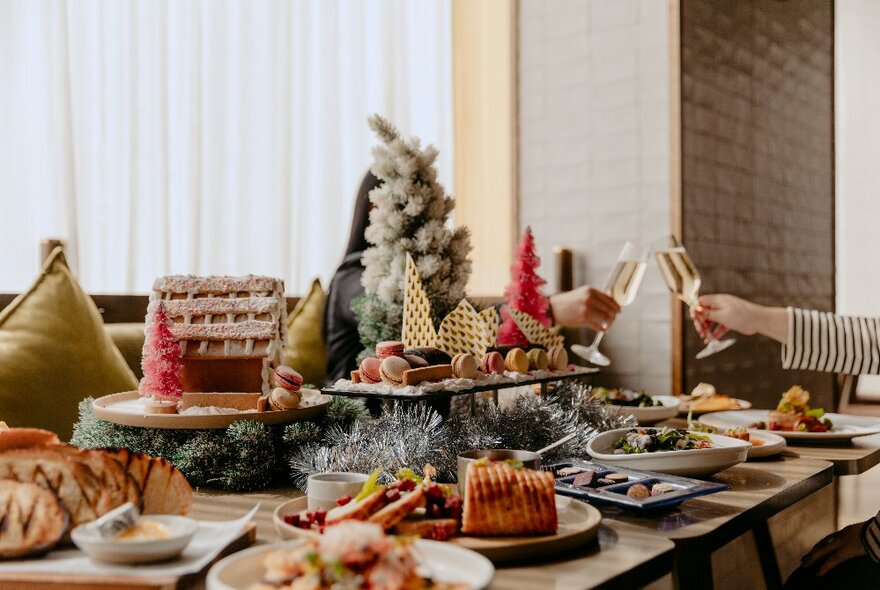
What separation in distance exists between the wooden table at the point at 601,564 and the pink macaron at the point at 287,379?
283 mm

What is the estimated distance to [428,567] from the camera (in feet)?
2.43

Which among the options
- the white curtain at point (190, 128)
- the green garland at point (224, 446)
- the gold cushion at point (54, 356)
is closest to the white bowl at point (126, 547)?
the green garland at point (224, 446)

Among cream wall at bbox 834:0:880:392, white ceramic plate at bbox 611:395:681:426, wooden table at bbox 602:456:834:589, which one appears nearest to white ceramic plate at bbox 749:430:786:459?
wooden table at bbox 602:456:834:589

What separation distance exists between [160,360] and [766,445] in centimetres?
102

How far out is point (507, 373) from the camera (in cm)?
143

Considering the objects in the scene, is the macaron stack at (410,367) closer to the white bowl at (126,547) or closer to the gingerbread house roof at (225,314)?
the gingerbread house roof at (225,314)

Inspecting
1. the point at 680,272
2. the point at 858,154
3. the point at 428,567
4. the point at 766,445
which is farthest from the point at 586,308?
the point at 858,154

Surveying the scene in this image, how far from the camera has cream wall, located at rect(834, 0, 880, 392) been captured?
500 cm

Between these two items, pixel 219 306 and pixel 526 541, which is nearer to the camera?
pixel 526 541

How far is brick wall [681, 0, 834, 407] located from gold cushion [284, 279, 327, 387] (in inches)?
62.2

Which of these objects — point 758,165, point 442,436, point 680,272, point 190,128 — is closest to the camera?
point 442,436

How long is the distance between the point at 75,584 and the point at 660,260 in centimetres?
155

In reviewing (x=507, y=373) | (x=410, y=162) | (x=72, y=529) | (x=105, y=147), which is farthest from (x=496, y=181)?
(x=72, y=529)

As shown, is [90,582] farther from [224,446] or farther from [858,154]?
[858,154]
